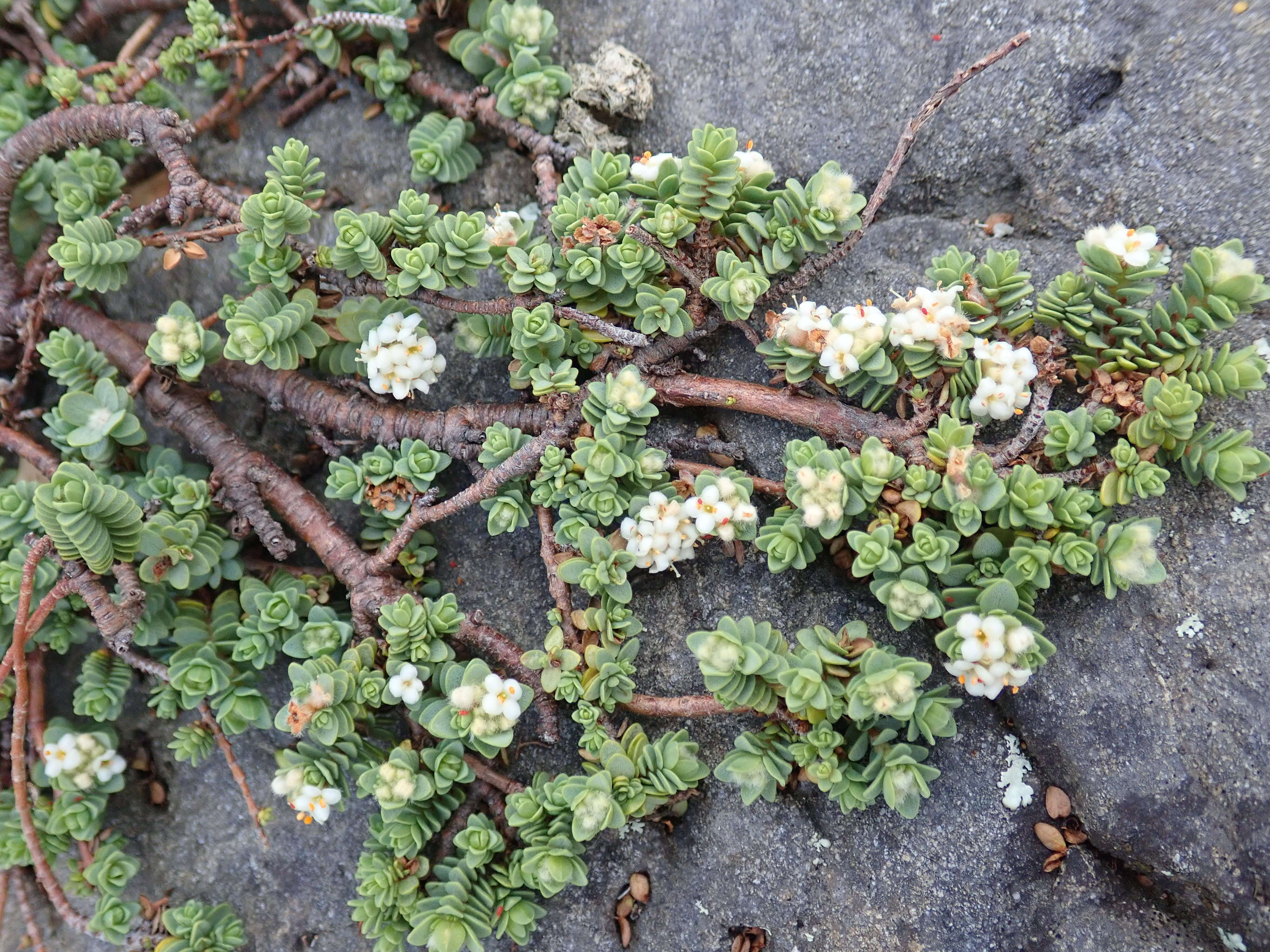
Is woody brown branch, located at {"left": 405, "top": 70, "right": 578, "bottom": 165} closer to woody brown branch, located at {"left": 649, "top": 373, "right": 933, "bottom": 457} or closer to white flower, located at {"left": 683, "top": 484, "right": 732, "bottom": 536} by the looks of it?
woody brown branch, located at {"left": 649, "top": 373, "right": 933, "bottom": 457}

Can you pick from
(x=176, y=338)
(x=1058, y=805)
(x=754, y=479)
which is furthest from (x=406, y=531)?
(x=1058, y=805)

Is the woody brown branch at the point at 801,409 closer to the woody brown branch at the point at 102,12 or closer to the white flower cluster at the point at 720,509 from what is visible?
the white flower cluster at the point at 720,509

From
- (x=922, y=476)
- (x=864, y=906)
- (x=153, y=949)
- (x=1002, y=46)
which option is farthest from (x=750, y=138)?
(x=153, y=949)

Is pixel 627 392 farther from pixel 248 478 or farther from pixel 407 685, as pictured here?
pixel 248 478

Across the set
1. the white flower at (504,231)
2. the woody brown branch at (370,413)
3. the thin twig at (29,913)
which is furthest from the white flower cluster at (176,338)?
the thin twig at (29,913)

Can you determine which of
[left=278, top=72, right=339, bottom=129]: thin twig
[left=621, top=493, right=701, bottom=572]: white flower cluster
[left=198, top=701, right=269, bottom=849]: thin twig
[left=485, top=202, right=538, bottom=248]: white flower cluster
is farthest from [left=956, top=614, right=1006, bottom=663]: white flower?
[left=278, top=72, right=339, bottom=129]: thin twig

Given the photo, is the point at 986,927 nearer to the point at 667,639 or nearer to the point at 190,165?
the point at 667,639
